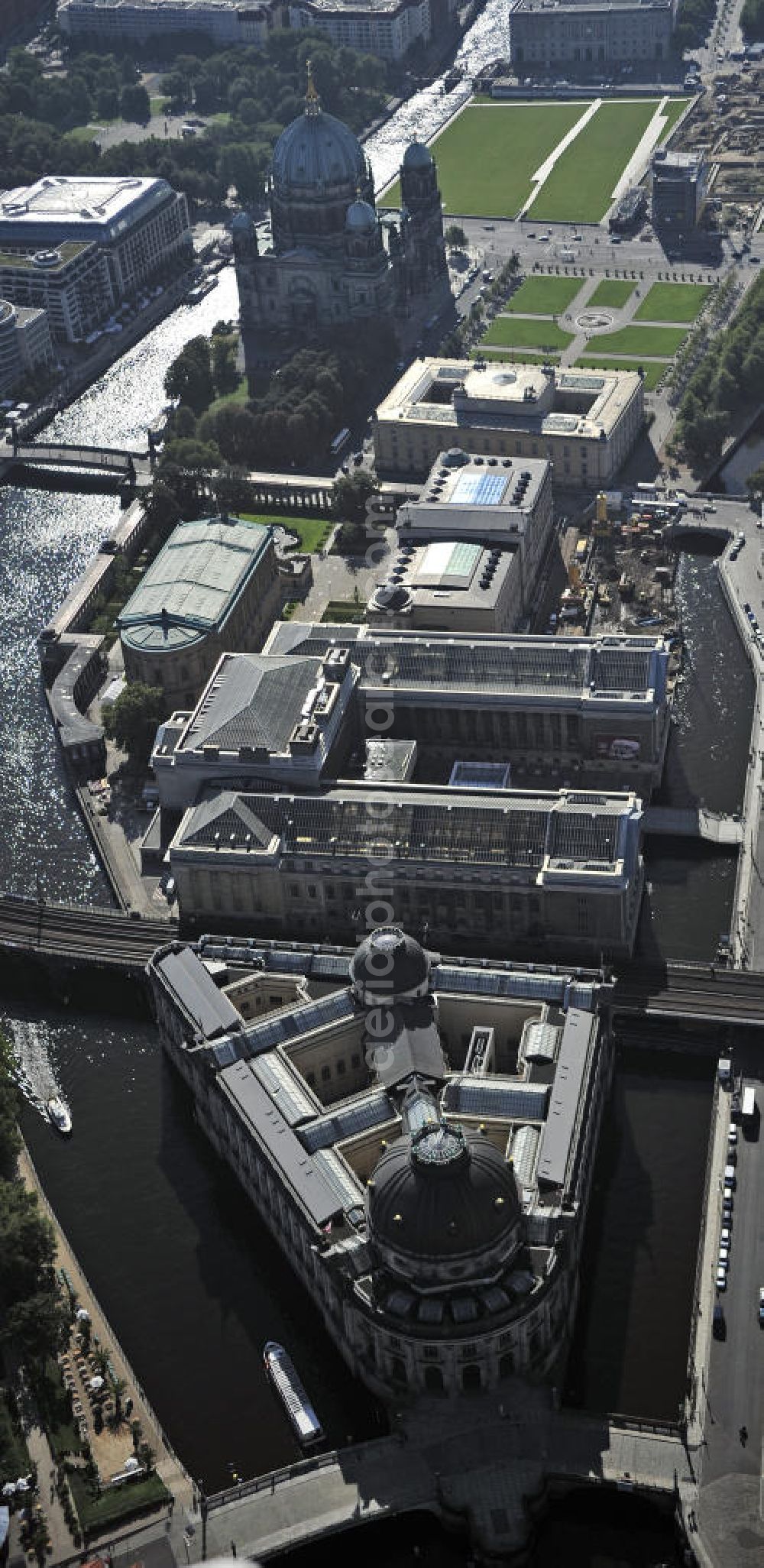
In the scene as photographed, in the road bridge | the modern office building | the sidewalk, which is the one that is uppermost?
the modern office building

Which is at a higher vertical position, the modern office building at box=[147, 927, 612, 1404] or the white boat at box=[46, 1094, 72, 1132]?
the modern office building at box=[147, 927, 612, 1404]

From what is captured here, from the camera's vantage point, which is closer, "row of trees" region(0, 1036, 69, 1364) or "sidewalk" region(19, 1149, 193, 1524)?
"sidewalk" region(19, 1149, 193, 1524)

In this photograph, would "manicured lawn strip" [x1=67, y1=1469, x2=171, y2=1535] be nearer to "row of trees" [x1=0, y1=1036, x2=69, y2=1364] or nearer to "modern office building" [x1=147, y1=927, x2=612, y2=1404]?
"row of trees" [x1=0, y1=1036, x2=69, y2=1364]

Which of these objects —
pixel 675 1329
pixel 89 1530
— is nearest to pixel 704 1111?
pixel 675 1329

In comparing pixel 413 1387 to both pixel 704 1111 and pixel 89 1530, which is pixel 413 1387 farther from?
pixel 704 1111

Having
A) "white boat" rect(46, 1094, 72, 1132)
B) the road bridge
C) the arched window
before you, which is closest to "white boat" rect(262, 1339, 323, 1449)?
the road bridge

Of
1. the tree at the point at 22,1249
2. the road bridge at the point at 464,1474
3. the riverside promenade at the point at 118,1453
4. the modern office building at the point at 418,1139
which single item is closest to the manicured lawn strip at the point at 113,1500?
the riverside promenade at the point at 118,1453

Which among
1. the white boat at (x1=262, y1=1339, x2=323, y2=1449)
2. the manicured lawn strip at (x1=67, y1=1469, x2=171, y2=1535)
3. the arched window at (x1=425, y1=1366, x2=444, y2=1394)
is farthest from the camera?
the white boat at (x1=262, y1=1339, x2=323, y2=1449)
